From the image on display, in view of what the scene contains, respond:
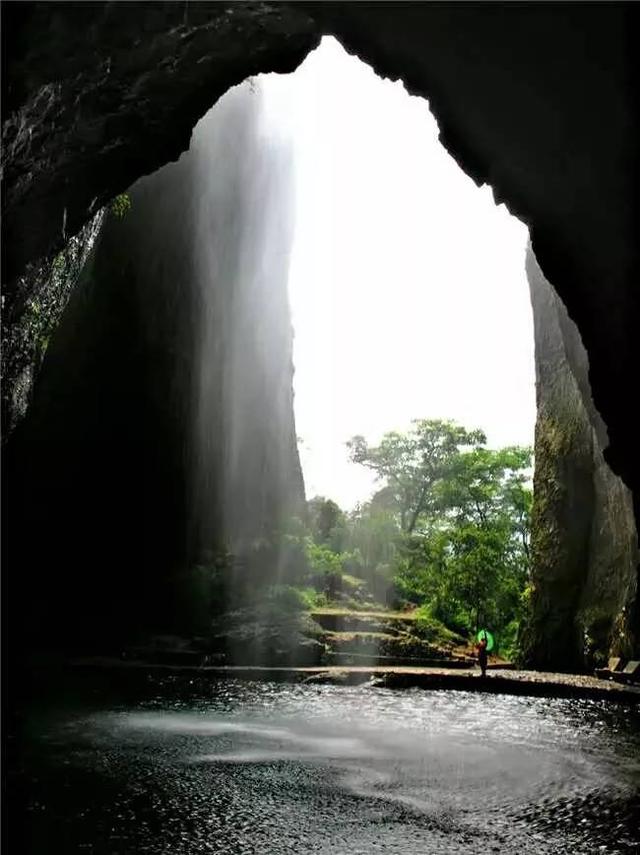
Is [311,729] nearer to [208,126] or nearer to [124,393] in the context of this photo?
[124,393]

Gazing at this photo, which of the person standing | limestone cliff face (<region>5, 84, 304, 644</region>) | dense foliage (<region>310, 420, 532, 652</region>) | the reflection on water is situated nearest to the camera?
the reflection on water

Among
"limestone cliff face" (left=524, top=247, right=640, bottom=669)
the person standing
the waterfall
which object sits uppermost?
the waterfall

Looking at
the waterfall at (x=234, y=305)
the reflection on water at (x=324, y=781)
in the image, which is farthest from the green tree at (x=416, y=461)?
the reflection on water at (x=324, y=781)

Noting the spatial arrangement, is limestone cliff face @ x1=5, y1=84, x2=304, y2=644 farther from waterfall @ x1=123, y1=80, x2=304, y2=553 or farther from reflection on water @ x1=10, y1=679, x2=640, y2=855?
reflection on water @ x1=10, y1=679, x2=640, y2=855

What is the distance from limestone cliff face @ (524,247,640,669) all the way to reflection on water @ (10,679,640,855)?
8.34m

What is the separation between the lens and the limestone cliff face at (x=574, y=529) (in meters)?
17.8

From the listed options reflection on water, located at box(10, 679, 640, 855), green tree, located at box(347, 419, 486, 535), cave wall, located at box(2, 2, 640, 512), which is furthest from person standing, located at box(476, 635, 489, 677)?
green tree, located at box(347, 419, 486, 535)

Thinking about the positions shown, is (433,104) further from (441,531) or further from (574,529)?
(441,531)

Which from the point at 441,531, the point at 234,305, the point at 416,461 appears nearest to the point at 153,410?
the point at 234,305

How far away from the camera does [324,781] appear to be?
19.4 ft

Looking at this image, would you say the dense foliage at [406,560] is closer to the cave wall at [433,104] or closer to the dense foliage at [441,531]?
the dense foliage at [441,531]

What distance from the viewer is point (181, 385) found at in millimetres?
23922

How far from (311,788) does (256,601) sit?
52.4ft

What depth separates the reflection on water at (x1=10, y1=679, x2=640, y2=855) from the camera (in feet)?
14.1
